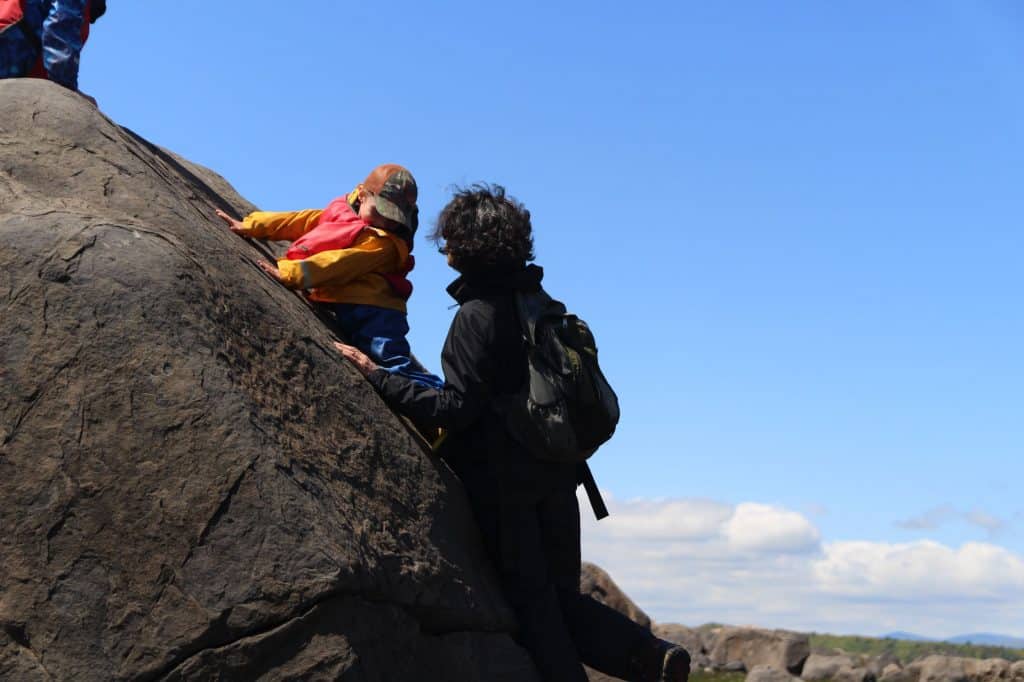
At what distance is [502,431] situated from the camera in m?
7.05

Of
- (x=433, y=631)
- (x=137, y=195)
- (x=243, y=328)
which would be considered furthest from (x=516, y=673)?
(x=137, y=195)

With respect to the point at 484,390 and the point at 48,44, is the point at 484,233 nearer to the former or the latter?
the point at 484,390

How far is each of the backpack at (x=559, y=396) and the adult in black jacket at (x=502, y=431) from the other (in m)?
0.14

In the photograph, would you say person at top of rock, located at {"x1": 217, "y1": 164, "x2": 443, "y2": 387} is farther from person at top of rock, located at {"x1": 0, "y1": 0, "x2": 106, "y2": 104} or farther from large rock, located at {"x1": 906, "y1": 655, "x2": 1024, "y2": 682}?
large rock, located at {"x1": 906, "y1": 655, "x2": 1024, "y2": 682}

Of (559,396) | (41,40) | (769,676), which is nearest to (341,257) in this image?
(559,396)

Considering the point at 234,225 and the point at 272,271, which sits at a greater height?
the point at 234,225

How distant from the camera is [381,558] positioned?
619 centimetres

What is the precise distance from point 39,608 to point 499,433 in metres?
2.54

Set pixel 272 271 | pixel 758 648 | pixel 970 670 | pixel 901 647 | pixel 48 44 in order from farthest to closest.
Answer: pixel 901 647
pixel 758 648
pixel 970 670
pixel 48 44
pixel 272 271

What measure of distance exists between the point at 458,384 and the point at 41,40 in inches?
158

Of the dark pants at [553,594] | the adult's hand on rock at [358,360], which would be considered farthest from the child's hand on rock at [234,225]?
the dark pants at [553,594]

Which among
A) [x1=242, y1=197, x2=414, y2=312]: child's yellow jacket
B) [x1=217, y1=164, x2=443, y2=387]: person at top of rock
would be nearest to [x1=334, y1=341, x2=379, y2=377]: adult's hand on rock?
[x1=217, y1=164, x2=443, y2=387]: person at top of rock

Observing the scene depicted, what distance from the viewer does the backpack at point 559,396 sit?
6816mm

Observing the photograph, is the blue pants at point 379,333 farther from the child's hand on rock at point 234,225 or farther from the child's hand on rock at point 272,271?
the child's hand on rock at point 234,225
